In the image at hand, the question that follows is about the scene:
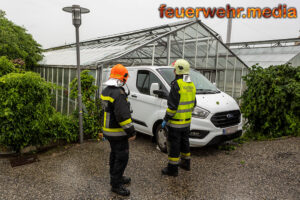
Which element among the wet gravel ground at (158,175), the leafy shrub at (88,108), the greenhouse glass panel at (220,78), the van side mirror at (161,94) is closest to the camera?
the wet gravel ground at (158,175)

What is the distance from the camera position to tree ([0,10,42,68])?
1117 centimetres

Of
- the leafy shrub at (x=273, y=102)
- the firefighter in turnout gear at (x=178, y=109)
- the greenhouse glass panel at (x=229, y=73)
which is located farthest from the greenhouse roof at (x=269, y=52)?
the firefighter in turnout gear at (x=178, y=109)

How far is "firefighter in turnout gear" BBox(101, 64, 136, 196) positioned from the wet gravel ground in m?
0.40

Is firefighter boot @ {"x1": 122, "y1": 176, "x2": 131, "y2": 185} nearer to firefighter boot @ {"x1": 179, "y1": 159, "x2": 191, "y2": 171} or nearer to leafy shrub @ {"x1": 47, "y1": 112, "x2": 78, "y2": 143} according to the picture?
firefighter boot @ {"x1": 179, "y1": 159, "x2": 191, "y2": 171}

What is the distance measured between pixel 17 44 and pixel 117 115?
12.1m

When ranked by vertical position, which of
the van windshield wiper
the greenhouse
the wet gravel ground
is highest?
the greenhouse

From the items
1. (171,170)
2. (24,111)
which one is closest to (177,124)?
(171,170)

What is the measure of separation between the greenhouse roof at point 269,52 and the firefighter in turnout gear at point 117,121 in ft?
61.5

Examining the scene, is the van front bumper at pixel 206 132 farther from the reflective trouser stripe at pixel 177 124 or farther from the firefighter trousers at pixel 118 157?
the firefighter trousers at pixel 118 157

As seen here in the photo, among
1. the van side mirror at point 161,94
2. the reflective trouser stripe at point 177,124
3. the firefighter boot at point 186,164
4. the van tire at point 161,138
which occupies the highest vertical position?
the van side mirror at point 161,94

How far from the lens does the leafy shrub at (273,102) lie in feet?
18.7

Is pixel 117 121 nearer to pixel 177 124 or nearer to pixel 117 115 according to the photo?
pixel 117 115

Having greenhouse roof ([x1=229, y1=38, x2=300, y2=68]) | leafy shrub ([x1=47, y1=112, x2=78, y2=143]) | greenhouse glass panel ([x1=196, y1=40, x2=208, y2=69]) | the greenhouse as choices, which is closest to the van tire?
leafy shrub ([x1=47, y1=112, x2=78, y2=143])

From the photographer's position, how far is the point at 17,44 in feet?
40.1
